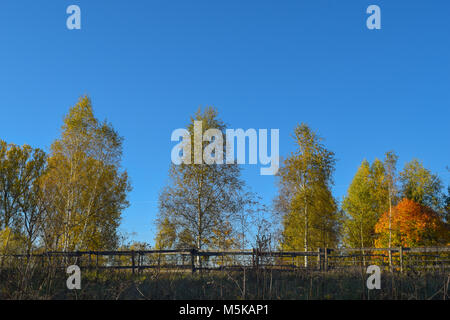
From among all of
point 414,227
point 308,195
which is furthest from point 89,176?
point 414,227

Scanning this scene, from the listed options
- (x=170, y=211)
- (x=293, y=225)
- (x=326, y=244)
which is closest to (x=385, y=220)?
(x=326, y=244)

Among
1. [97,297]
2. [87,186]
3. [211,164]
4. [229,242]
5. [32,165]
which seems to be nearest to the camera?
[97,297]

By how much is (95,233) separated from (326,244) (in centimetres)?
1385

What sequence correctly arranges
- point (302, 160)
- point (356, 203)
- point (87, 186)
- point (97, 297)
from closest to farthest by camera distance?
point (97, 297), point (87, 186), point (302, 160), point (356, 203)

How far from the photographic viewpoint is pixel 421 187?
98.1 ft

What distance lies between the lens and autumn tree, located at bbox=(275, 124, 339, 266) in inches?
870

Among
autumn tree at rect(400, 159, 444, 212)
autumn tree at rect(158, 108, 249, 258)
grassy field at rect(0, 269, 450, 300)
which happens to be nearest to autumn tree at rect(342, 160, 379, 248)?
autumn tree at rect(400, 159, 444, 212)

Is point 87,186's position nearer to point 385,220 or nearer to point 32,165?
point 32,165

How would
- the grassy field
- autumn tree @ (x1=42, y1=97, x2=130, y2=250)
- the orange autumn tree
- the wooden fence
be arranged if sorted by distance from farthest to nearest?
the orange autumn tree < autumn tree @ (x1=42, y1=97, x2=130, y2=250) < the wooden fence < the grassy field

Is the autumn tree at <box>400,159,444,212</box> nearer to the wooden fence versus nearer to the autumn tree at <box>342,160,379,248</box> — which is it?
the autumn tree at <box>342,160,379,248</box>

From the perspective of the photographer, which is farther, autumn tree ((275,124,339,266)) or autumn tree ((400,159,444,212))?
autumn tree ((400,159,444,212))

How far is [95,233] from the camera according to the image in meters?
21.0

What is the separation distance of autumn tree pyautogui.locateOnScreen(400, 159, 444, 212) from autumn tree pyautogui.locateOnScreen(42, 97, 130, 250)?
71.8 ft

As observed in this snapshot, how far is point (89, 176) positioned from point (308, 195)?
12342mm
